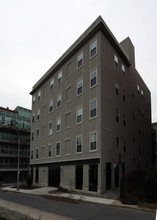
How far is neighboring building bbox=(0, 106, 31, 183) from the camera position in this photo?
46.4m

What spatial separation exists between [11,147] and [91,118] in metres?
32.0

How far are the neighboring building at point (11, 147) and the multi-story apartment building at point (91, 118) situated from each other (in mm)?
13310

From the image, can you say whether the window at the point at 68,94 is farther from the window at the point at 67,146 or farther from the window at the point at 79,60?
the window at the point at 67,146

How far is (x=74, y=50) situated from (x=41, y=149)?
1711cm

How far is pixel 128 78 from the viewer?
3066 cm

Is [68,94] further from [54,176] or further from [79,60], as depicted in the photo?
[54,176]

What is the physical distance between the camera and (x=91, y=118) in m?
23.0

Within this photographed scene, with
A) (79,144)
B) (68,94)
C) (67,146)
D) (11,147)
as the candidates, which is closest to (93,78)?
Answer: (68,94)

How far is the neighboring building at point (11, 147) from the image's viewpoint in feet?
152

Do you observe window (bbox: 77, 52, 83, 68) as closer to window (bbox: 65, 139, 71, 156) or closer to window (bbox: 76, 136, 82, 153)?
window (bbox: 76, 136, 82, 153)

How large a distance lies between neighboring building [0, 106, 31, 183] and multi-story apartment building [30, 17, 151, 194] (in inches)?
524

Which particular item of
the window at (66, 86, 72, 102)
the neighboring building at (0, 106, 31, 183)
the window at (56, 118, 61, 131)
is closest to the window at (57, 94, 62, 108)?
the window at (66, 86, 72, 102)

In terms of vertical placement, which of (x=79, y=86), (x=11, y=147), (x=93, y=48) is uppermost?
(x=93, y=48)

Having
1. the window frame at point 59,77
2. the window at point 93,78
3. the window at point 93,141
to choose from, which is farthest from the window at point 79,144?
the window frame at point 59,77
